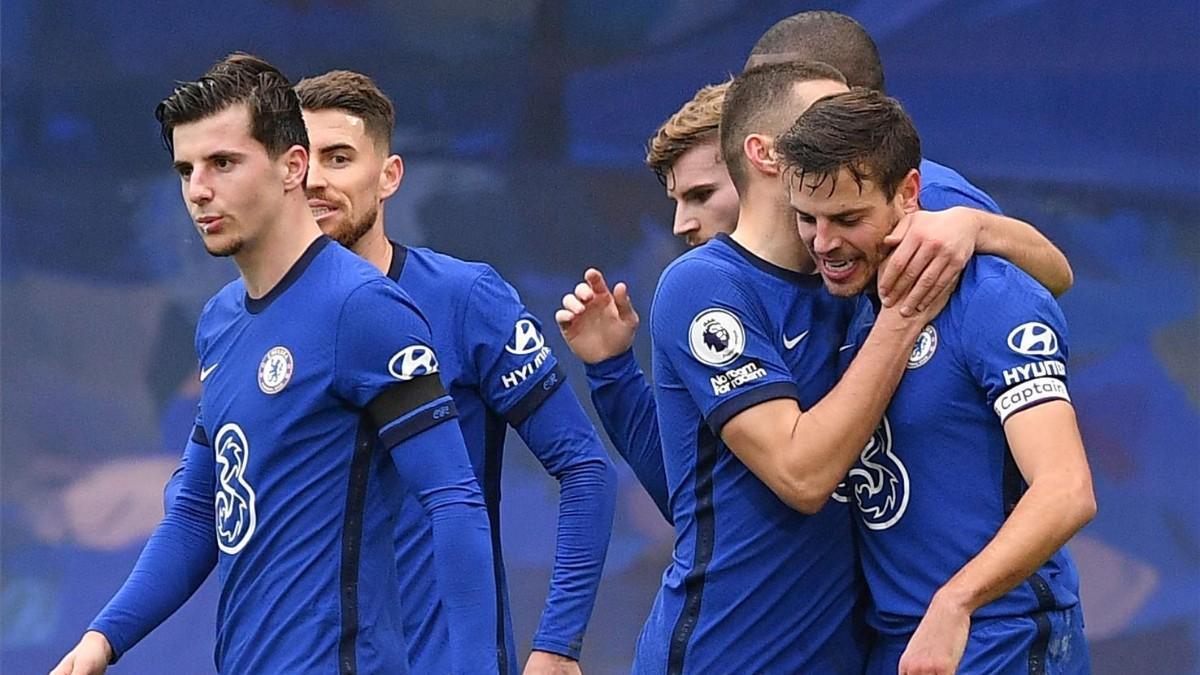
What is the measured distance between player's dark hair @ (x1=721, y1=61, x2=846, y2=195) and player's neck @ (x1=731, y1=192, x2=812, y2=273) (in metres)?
0.08

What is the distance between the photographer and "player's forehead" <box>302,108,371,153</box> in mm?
3877

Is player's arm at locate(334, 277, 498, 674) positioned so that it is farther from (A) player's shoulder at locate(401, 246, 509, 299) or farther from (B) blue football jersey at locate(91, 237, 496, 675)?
(A) player's shoulder at locate(401, 246, 509, 299)

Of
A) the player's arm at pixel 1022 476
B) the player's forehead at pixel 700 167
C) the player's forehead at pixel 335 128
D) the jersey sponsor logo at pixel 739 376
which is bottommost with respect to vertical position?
the player's arm at pixel 1022 476

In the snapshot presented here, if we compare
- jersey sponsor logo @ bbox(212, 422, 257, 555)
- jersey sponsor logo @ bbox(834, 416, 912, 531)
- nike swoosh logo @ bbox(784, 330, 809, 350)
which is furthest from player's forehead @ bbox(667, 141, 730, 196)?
jersey sponsor logo @ bbox(212, 422, 257, 555)

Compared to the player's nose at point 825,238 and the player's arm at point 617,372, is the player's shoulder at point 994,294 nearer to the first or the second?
the player's nose at point 825,238

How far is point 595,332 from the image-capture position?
144 inches

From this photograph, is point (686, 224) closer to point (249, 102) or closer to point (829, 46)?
point (829, 46)

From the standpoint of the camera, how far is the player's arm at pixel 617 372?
3648 millimetres

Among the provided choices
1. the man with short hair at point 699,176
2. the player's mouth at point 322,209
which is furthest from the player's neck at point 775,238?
the player's mouth at point 322,209

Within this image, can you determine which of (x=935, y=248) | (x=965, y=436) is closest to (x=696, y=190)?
(x=935, y=248)

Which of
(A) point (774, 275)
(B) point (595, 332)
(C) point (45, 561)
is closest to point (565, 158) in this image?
(C) point (45, 561)

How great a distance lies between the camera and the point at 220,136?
304cm

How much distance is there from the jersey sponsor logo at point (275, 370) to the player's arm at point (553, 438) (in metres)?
0.74

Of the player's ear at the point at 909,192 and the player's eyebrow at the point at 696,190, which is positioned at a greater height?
the player's eyebrow at the point at 696,190
